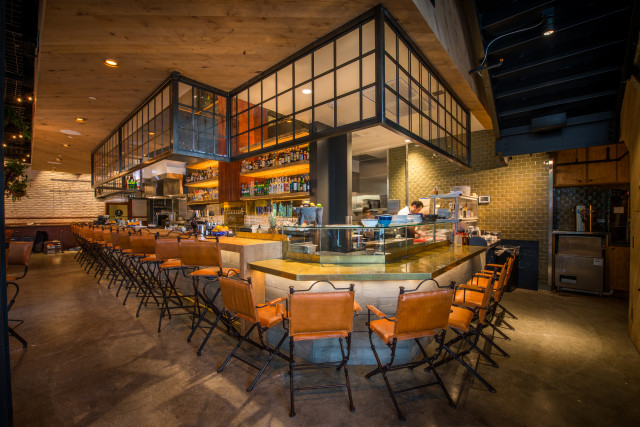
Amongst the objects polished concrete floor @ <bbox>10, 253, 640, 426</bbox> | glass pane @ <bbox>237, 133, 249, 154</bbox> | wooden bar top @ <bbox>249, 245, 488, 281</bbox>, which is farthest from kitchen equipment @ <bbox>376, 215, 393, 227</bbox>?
glass pane @ <bbox>237, 133, 249, 154</bbox>

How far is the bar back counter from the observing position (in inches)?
105

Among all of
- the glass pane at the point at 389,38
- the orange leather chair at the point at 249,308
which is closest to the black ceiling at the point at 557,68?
the glass pane at the point at 389,38

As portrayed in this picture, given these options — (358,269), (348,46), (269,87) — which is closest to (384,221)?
(358,269)

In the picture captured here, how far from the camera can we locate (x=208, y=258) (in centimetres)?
327

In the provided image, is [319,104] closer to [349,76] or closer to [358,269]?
[349,76]

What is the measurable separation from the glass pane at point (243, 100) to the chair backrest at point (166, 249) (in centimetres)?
255

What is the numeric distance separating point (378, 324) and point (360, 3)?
115 inches

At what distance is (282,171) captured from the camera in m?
6.23

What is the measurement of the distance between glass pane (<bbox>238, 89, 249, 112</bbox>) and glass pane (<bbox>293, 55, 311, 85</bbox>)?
107 cm

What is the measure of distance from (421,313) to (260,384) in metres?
1.48

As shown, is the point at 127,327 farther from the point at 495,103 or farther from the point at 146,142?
the point at 495,103

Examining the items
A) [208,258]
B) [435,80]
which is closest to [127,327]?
[208,258]

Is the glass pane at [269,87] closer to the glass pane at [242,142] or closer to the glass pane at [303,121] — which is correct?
the glass pane at [303,121]

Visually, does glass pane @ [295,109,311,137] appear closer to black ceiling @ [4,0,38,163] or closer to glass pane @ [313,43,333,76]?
glass pane @ [313,43,333,76]
